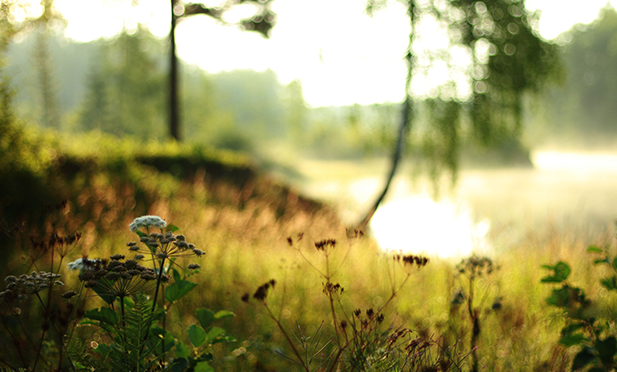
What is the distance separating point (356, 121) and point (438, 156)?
63.5 inches

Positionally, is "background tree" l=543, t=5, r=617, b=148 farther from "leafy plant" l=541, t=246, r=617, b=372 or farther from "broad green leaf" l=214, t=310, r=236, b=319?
"broad green leaf" l=214, t=310, r=236, b=319

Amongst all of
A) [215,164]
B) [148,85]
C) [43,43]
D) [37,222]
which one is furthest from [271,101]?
[37,222]

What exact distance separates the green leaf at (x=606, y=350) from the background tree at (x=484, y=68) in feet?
16.1

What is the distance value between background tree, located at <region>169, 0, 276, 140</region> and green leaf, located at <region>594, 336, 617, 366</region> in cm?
1057

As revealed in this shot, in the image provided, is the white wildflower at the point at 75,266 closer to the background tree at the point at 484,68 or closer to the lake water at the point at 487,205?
the lake water at the point at 487,205

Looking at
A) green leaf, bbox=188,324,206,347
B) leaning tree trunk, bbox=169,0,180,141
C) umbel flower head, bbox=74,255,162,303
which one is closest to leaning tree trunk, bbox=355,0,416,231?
green leaf, bbox=188,324,206,347

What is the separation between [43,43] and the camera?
1513 inches

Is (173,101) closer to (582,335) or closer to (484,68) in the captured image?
(484,68)

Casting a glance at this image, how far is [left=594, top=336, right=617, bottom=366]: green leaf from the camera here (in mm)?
1238

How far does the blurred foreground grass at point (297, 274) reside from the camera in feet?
8.58

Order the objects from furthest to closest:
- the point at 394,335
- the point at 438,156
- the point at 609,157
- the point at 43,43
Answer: the point at 609,157 < the point at 43,43 < the point at 438,156 < the point at 394,335

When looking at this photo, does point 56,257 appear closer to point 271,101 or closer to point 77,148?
point 77,148

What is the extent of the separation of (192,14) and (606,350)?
1261 centimetres

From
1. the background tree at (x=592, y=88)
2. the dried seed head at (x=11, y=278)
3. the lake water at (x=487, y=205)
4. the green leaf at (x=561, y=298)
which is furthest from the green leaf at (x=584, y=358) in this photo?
the background tree at (x=592, y=88)
